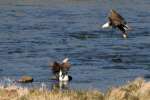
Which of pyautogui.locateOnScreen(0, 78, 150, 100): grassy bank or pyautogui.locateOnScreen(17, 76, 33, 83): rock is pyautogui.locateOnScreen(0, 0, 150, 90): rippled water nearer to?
pyautogui.locateOnScreen(17, 76, 33, 83): rock

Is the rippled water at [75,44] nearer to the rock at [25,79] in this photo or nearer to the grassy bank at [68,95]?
the rock at [25,79]

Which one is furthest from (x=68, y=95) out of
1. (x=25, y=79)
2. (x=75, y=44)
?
(x=75, y=44)

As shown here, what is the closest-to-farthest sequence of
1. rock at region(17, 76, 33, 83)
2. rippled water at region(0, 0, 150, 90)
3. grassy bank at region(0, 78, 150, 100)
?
grassy bank at region(0, 78, 150, 100) → rock at region(17, 76, 33, 83) → rippled water at region(0, 0, 150, 90)

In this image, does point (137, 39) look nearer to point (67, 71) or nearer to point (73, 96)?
point (67, 71)

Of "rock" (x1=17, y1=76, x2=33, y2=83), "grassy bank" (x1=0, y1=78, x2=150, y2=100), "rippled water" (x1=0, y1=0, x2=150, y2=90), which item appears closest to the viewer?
"grassy bank" (x1=0, y1=78, x2=150, y2=100)

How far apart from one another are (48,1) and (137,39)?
28.4 metres

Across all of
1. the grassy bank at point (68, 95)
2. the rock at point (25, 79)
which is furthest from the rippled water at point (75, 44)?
the grassy bank at point (68, 95)

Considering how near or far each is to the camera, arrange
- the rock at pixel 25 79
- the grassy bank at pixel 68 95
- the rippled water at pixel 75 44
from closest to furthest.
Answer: the grassy bank at pixel 68 95 → the rock at pixel 25 79 → the rippled water at pixel 75 44

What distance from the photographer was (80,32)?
131ft

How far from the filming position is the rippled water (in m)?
25.5

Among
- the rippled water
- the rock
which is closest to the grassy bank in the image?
the rippled water

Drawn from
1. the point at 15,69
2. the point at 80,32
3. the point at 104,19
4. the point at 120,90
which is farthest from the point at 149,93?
the point at 104,19

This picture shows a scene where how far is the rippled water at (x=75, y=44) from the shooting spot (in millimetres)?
25531

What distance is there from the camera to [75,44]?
35.5 m
